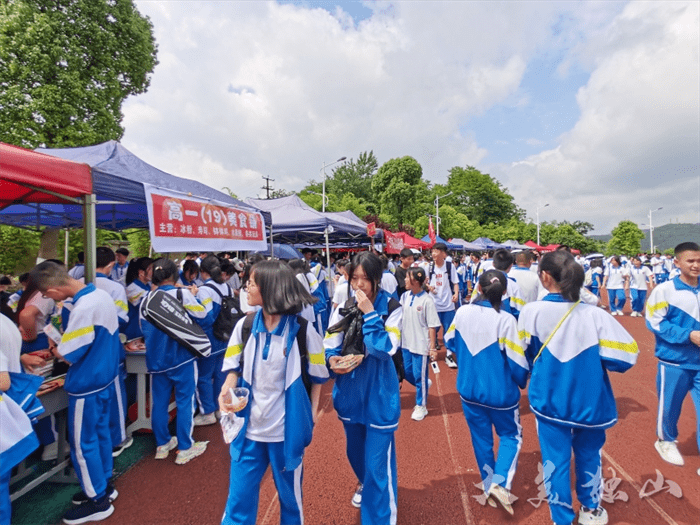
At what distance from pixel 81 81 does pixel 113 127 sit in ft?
5.01

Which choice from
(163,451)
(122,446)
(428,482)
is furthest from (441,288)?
(122,446)

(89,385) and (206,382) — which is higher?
(89,385)

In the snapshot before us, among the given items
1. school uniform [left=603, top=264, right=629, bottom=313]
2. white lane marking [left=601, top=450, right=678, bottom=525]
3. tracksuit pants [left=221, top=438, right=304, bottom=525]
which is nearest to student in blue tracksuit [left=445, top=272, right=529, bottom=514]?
white lane marking [left=601, top=450, right=678, bottom=525]

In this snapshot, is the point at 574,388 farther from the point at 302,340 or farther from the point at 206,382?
the point at 206,382

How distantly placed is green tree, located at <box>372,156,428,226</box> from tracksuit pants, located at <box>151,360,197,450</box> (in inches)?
1272

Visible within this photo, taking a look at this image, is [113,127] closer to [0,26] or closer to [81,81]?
[81,81]

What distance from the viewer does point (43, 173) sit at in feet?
9.59

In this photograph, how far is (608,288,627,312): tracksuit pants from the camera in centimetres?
1071

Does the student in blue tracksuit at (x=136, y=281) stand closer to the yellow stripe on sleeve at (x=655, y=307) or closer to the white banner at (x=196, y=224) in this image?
the white banner at (x=196, y=224)

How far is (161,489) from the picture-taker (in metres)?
3.06

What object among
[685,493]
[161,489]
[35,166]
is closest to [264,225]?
[35,166]

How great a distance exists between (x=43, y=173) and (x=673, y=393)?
574cm

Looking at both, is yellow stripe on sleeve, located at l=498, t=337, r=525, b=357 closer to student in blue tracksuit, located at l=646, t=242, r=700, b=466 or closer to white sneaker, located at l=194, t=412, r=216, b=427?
student in blue tracksuit, located at l=646, t=242, r=700, b=466

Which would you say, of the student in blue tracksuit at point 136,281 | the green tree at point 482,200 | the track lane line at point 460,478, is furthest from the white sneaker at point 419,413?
the green tree at point 482,200
